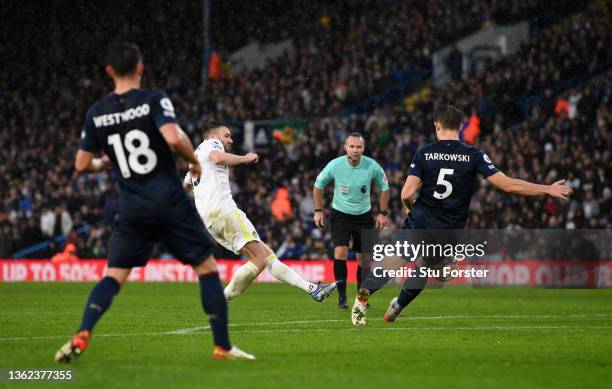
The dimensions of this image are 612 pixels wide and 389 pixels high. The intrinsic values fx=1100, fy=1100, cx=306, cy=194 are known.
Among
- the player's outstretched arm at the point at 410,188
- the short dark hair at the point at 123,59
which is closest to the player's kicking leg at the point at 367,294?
the player's outstretched arm at the point at 410,188

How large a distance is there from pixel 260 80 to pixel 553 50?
9.68 metres

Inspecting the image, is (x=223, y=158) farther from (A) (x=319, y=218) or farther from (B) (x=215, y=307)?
(B) (x=215, y=307)

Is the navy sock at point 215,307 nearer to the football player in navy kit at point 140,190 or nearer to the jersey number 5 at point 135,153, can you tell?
the football player in navy kit at point 140,190

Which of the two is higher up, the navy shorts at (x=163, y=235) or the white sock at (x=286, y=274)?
the navy shorts at (x=163, y=235)

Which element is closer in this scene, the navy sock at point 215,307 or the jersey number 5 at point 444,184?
the navy sock at point 215,307

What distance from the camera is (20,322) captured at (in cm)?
1239

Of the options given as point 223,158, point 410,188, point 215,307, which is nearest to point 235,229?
point 223,158

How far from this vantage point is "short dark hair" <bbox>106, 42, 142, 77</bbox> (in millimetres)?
7898

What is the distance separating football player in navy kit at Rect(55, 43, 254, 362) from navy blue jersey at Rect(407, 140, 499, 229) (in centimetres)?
372

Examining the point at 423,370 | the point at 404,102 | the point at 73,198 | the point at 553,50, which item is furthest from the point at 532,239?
the point at 423,370

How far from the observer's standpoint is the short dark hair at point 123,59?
790cm

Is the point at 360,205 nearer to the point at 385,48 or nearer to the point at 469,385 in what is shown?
the point at 469,385

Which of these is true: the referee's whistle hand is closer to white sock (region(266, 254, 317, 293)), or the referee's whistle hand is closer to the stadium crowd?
white sock (region(266, 254, 317, 293))

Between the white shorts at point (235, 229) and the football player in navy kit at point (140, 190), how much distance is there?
16.0ft
